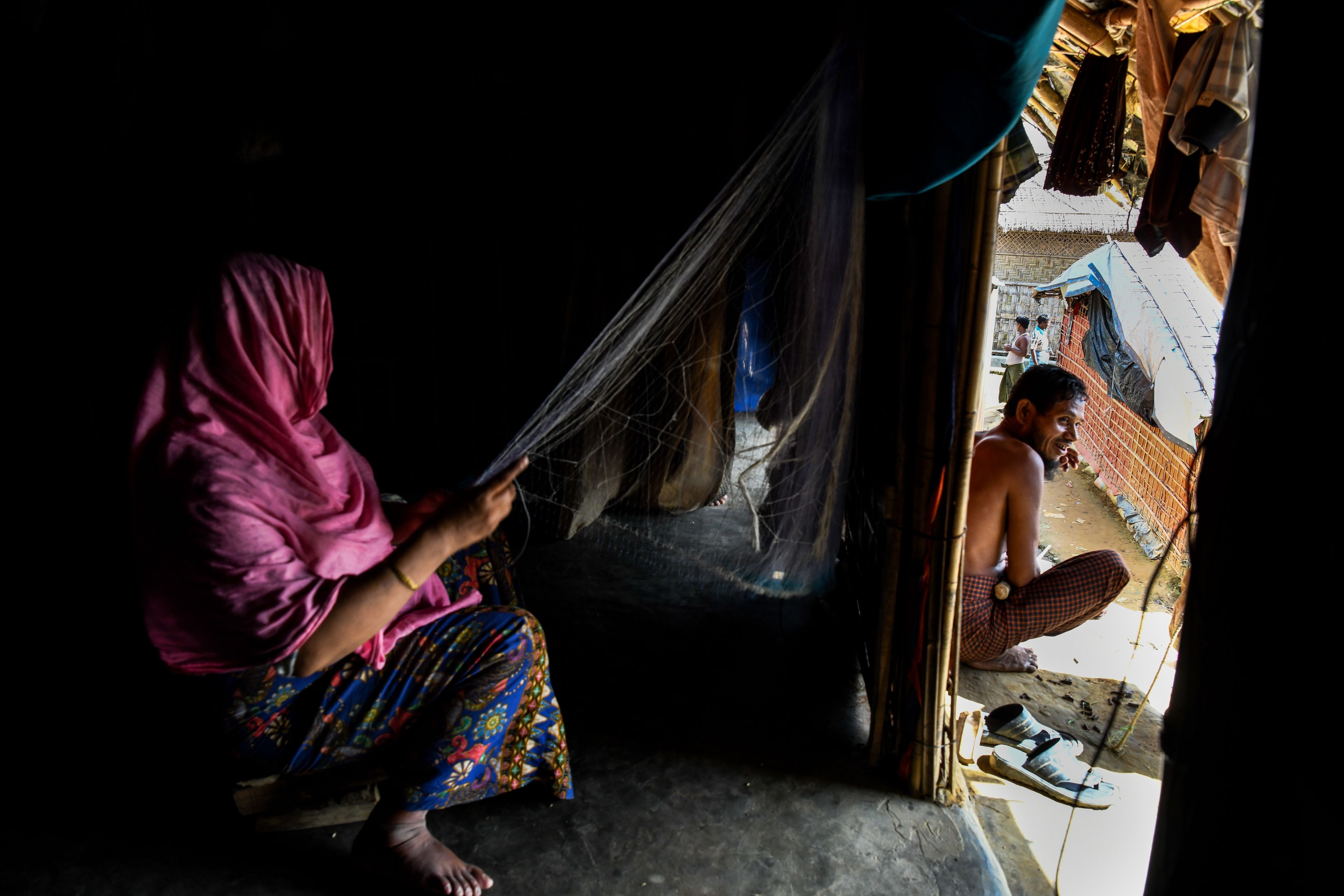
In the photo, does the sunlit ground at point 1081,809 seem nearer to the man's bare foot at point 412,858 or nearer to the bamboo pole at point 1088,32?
the man's bare foot at point 412,858

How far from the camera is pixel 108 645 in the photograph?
8.80 feet

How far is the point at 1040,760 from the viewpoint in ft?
7.62

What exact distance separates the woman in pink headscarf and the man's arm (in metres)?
1.82

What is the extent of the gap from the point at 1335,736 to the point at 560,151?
3792 millimetres

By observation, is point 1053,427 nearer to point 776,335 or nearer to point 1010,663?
point 1010,663

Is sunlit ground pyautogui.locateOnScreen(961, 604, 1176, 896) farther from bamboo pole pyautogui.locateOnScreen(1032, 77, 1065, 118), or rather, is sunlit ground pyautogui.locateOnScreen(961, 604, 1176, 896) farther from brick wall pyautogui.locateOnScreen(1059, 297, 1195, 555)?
bamboo pole pyautogui.locateOnScreen(1032, 77, 1065, 118)

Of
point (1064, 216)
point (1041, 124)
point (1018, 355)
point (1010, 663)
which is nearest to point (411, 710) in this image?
point (1010, 663)

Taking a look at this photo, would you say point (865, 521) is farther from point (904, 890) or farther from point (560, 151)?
point (560, 151)

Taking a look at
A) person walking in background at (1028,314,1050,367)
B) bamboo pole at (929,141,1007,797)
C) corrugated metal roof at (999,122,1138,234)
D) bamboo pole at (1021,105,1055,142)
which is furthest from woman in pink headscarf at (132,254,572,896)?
corrugated metal roof at (999,122,1138,234)

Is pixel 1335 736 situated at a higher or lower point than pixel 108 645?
higher

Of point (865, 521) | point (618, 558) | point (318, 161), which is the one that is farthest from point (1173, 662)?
point (318, 161)

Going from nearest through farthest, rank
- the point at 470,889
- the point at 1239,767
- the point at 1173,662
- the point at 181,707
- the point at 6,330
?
the point at 1239,767, the point at 470,889, the point at 181,707, the point at 6,330, the point at 1173,662

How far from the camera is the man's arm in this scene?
2.65m

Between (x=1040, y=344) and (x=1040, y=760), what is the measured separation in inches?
380
